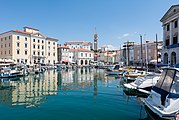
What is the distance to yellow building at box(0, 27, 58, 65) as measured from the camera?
5809 centimetres

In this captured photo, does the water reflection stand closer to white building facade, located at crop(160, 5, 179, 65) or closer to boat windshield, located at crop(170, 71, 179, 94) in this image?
boat windshield, located at crop(170, 71, 179, 94)

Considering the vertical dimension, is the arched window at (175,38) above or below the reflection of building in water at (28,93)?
above

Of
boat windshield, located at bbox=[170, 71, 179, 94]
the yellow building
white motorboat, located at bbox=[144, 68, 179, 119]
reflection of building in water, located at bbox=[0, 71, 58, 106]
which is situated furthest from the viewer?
the yellow building

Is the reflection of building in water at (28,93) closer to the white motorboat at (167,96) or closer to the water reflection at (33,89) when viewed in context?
the water reflection at (33,89)

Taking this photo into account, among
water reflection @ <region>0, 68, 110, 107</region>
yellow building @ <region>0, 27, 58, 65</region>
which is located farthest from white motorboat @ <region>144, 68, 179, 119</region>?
yellow building @ <region>0, 27, 58, 65</region>

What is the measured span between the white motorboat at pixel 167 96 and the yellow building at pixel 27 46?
56.7 m

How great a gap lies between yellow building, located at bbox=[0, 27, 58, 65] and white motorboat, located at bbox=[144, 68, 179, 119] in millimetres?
56726

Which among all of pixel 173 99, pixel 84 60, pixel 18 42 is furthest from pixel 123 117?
pixel 84 60

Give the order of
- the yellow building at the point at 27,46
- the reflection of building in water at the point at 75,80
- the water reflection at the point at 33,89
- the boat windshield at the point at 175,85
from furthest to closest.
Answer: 1. the yellow building at the point at 27,46
2. the reflection of building in water at the point at 75,80
3. the water reflection at the point at 33,89
4. the boat windshield at the point at 175,85

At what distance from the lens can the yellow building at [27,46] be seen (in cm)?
5809

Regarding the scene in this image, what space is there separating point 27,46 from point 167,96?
62.2m

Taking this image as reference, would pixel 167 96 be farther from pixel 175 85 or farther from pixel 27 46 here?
pixel 27 46

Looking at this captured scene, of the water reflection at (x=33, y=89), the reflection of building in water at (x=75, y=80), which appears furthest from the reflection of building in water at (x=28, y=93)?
the reflection of building in water at (x=75, y=80)

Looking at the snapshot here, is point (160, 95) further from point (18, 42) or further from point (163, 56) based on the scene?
point (18, 42)
